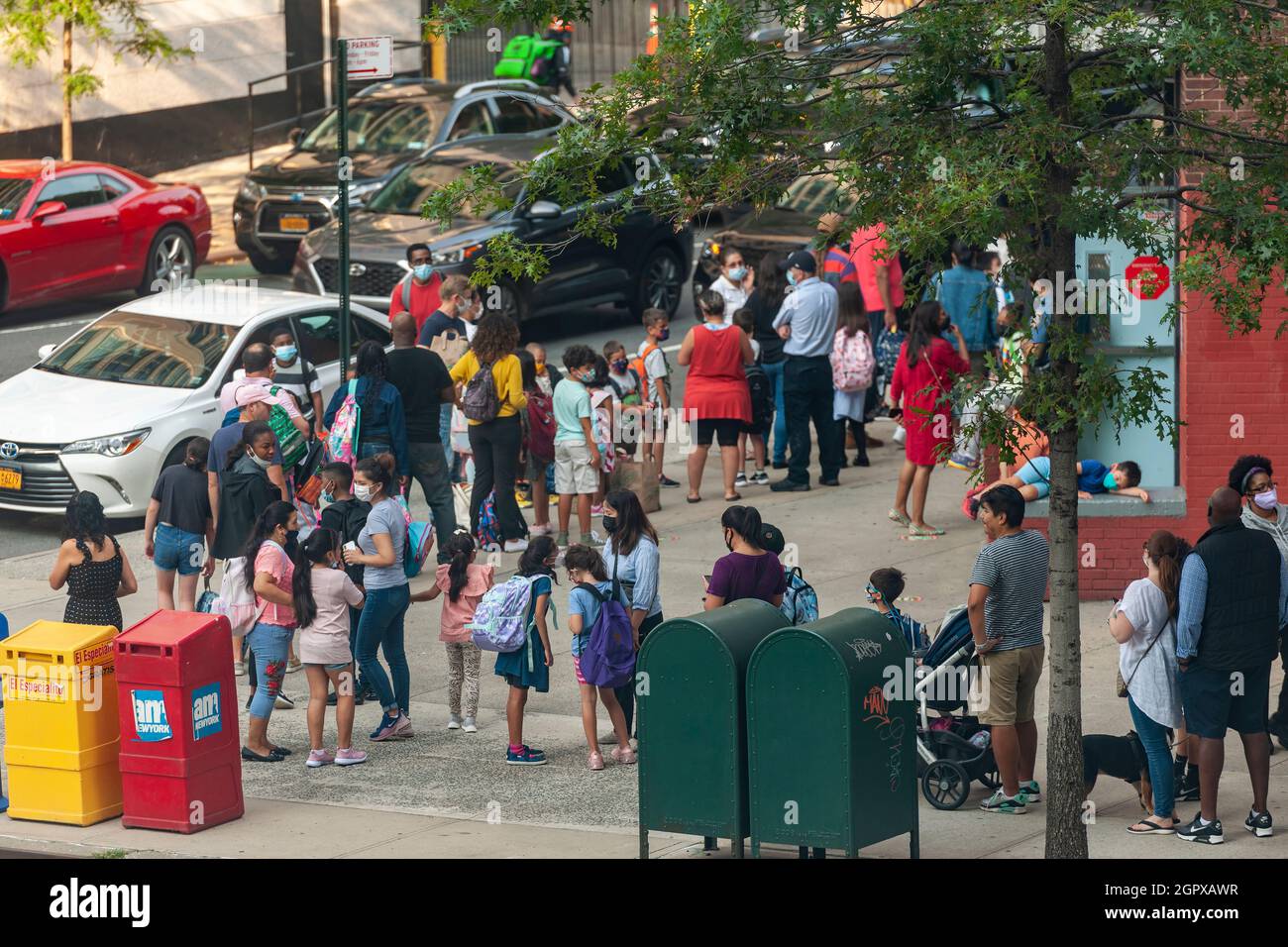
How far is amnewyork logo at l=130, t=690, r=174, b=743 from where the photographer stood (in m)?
9.51

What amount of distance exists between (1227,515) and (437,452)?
6492 mm

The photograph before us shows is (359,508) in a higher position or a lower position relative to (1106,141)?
lower

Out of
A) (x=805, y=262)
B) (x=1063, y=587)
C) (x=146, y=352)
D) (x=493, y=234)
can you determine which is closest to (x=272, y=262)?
(x=493, y=234)

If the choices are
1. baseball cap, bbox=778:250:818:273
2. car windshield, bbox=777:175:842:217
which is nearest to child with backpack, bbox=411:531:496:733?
baseball cap, bbox=778:250:818:273

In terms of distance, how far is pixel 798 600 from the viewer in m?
10.2

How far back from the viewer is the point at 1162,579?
30.5 ft

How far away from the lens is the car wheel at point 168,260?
2202 centimetres

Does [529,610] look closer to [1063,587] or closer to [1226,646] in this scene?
[1063,587]

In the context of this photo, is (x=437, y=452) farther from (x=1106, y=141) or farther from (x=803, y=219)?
(x=803, y=219)

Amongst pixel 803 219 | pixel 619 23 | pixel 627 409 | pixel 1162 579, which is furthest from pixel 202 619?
pixel 619 23

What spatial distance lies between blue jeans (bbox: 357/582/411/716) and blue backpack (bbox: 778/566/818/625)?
2.23 meters

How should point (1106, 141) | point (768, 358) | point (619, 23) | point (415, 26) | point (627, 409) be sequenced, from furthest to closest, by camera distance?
1. point (619, 23)
2. point (415, 26)
3. point (768, 358)
4. point (627, 409)
5. point (1106, 141)

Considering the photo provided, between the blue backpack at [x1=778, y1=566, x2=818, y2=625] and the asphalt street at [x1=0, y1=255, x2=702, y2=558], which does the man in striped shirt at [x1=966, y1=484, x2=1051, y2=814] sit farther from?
the asphalt street at [x1=0, y1=255, x2=702, y2=558]

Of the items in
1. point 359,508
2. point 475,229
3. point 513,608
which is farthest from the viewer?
point 475,229
